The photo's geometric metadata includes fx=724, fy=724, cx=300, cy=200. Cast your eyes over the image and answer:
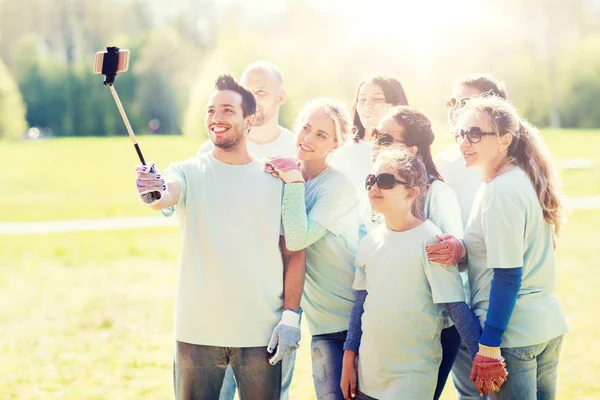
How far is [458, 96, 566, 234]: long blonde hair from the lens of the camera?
3186mm

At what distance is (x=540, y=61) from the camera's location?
48688 mm

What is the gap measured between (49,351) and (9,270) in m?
4.86

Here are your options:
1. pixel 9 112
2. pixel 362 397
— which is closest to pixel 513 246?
pixel 362 397

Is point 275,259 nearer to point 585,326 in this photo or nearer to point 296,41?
point 585,326

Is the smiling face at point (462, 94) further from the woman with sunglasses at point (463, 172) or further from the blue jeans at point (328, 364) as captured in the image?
the blue jeans at point (328, 364)

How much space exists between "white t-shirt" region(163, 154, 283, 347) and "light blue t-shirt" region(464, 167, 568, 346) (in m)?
0.93

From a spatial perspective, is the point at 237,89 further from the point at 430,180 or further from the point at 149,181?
the point at 430,180

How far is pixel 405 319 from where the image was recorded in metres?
3.33

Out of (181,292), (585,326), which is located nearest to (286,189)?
(181,292)

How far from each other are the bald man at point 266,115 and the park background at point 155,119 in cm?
37

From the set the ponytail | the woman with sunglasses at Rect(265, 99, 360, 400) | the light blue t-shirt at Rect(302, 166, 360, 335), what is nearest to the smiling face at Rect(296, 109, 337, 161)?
the woman with sunglasses at Rect(265, 99, 360, 400)

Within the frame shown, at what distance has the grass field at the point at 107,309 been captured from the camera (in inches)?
241

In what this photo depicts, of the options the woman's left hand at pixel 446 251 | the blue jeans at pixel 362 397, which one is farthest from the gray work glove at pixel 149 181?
the blue jeans at pixel 362 397

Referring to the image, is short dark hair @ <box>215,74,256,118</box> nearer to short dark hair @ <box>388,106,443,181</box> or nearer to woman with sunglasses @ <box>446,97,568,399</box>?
short dark hair @ <box>388,106,443,181</box>
